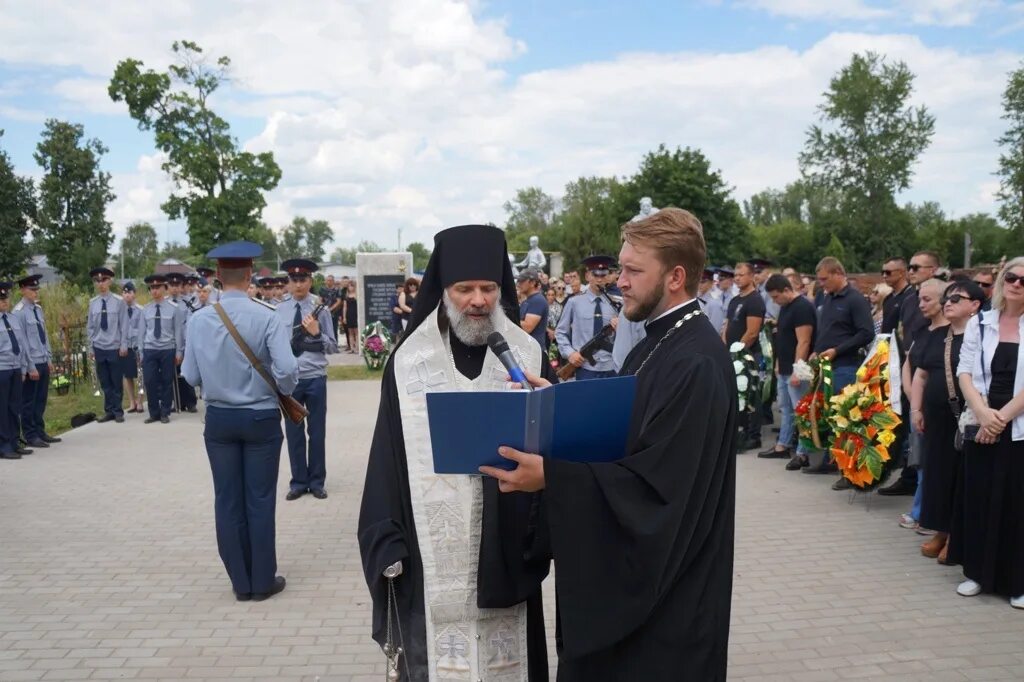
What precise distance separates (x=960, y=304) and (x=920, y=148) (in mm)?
60344

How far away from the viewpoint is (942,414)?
260 inches

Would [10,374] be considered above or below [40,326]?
below

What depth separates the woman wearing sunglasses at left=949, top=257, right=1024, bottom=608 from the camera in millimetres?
5562

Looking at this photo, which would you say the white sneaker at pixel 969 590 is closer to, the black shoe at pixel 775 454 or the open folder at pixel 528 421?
the open folder at pixel 528 421

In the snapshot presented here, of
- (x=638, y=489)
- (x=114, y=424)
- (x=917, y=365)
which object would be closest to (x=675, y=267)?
(x=638, y=489)

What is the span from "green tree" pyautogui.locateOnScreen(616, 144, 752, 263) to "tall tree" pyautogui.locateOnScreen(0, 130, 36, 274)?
30635 millimetres

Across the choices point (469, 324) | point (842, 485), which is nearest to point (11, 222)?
point (842, 485)

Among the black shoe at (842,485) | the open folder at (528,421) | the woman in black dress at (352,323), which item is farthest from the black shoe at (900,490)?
the woman in black dress at (352,323)

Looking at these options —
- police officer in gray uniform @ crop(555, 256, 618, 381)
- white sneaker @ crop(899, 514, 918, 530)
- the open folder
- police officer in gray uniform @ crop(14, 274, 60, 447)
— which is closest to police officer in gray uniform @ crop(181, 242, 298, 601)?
the open folder

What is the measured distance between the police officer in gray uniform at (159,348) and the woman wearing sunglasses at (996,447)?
11855mm

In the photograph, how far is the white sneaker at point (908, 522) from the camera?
7457 mm

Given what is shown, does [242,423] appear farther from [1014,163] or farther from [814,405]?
[1014,163]

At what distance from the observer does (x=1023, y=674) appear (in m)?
4.60

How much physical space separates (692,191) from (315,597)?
1719 inches
